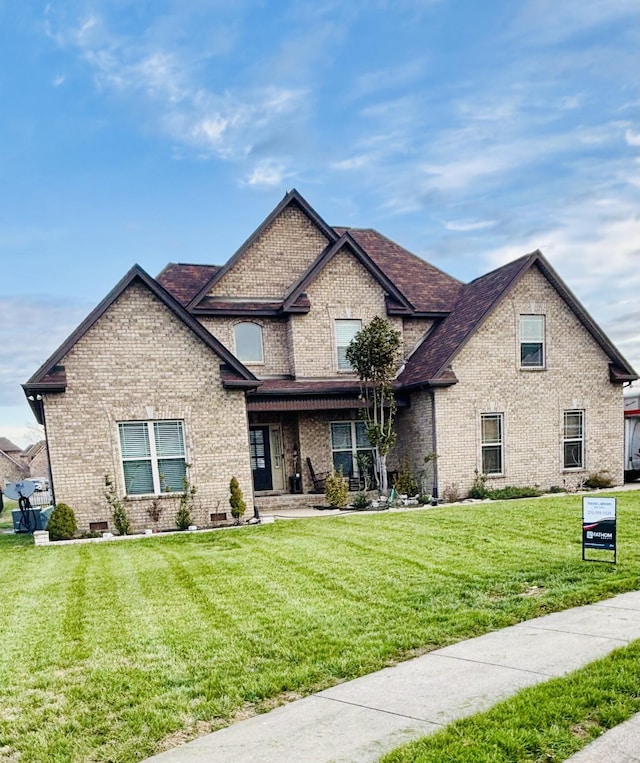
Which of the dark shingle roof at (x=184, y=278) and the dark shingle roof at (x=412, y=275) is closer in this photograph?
the dark shingle roof at (x=184, y=278)

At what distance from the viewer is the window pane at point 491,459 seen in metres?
15.8

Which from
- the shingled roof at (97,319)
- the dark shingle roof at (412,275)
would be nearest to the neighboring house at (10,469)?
the shingled roof at (97,319)

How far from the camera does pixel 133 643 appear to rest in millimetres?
5156

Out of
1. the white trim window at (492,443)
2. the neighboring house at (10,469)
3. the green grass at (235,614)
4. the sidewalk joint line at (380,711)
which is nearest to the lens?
the sidewalk joint line at (380,711)

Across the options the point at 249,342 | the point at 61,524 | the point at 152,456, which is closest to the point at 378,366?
the point at 249,342

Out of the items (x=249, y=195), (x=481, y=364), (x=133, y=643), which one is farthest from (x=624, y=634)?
(x=249, y=195)

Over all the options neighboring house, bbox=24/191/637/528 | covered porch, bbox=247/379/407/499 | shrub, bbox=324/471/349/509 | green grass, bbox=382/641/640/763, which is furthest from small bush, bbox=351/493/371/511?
green grass, bbox=382/641/640/763

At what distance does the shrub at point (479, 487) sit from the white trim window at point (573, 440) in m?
3.17

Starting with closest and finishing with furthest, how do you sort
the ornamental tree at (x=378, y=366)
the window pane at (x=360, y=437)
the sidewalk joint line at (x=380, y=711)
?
the sidewalk joint line at (x=380, y=711), the ornamental tree at (x=378, y=366), the window pane at (x=360, y=437)

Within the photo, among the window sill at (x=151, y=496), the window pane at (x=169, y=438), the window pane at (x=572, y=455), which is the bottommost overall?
the window pane at (x=572, y=455)

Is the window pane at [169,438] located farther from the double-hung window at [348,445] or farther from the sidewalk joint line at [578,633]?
the sidewalk joint line at [578,633]

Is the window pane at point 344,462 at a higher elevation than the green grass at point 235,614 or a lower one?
lower

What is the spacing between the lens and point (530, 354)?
1627cm

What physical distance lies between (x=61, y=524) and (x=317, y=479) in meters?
7.58
